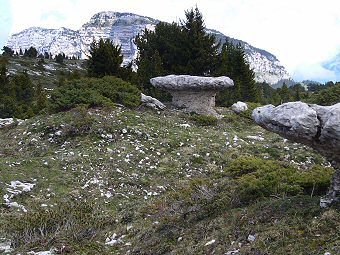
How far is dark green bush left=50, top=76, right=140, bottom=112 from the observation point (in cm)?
1905

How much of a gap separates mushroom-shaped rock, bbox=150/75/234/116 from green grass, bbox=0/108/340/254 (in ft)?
5.32

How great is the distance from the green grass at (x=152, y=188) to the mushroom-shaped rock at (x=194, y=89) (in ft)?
5.32

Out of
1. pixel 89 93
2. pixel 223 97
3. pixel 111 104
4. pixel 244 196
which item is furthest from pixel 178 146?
pixel 223 97

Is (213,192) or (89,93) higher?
(89,93)

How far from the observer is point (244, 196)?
8.55m

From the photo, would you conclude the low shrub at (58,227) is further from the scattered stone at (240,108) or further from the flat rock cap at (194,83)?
the scattered stone at (240,108)

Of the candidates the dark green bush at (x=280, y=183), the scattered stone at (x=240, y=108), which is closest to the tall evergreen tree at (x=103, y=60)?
the scattered stone at (x=240, y=108)

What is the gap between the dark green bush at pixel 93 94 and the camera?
19.0 m

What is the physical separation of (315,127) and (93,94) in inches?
571

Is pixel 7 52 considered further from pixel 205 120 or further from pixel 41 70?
pixel 205 120

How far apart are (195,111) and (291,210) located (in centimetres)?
1545

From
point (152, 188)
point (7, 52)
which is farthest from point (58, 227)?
point (7, 52)

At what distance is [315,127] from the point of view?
6359 millimetres

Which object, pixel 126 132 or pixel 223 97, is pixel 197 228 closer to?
pixel 126 132
